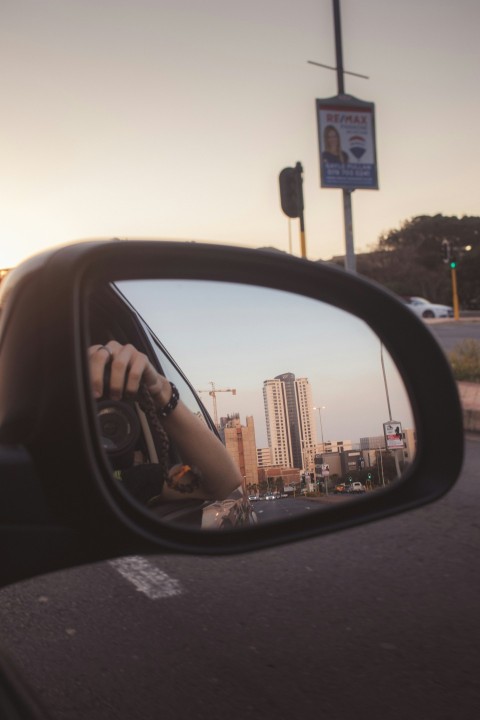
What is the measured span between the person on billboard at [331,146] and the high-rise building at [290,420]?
1172 centimetres

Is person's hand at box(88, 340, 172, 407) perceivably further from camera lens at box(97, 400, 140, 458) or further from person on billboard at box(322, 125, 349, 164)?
person on billboard at box(322, 125, 349, 164)

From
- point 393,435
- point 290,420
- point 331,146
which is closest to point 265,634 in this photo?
point 393,435

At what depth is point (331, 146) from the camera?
40.9ft

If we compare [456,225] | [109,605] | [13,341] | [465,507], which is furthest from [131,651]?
[456,225]

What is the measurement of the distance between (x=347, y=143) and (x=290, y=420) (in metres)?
12.0

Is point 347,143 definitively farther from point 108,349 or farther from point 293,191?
point 108,349

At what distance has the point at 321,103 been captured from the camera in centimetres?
1234

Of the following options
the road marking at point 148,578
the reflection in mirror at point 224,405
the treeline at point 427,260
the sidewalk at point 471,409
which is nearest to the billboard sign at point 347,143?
the sidewalk at point 471,409

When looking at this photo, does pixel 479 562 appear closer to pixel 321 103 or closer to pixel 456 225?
pixel 321 103

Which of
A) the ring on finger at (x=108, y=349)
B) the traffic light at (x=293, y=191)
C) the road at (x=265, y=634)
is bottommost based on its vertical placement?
the road at (x=265, y=634)

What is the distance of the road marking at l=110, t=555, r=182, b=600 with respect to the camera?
334cm

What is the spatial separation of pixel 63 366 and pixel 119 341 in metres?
0.26

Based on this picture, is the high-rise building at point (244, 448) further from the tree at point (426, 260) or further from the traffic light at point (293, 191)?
the tree at point (426, 260)

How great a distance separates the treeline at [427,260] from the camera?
2212 inches
